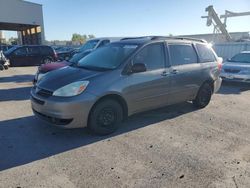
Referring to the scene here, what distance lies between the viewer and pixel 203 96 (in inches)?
277

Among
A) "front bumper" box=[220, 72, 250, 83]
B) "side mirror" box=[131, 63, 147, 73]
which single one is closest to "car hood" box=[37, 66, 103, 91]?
"side mirror" box=[131, 63, 147, 73]

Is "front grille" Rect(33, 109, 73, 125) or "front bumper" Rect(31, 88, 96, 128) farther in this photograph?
"front grille" Rect(33, 109, 73, 125)

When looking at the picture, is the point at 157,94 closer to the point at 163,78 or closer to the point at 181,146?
the point at 163,78

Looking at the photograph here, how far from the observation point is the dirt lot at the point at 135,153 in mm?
3491

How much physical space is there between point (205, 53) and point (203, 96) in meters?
1.15

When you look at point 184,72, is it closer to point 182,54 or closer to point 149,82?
point 182,54

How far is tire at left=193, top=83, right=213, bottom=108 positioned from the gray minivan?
0.12 meters

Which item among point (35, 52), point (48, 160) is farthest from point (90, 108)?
point (35, 52)

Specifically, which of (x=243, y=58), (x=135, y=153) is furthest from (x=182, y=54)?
(x=243, y=58)

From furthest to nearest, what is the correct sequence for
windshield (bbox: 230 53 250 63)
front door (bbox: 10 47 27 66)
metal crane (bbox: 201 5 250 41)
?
metal crane (bbox: 201 5 250 41), front door (bbox: 10 47 27 66), windshield (bbox: 230 53 250 63)

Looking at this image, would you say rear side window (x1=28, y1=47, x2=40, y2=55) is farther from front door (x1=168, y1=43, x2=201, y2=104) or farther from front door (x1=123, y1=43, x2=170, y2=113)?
front door (x1=123, y1=43, x2=170, y2=113)

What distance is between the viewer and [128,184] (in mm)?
3369

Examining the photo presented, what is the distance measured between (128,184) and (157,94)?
2.71 metres

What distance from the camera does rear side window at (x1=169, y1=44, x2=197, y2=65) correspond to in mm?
6070
